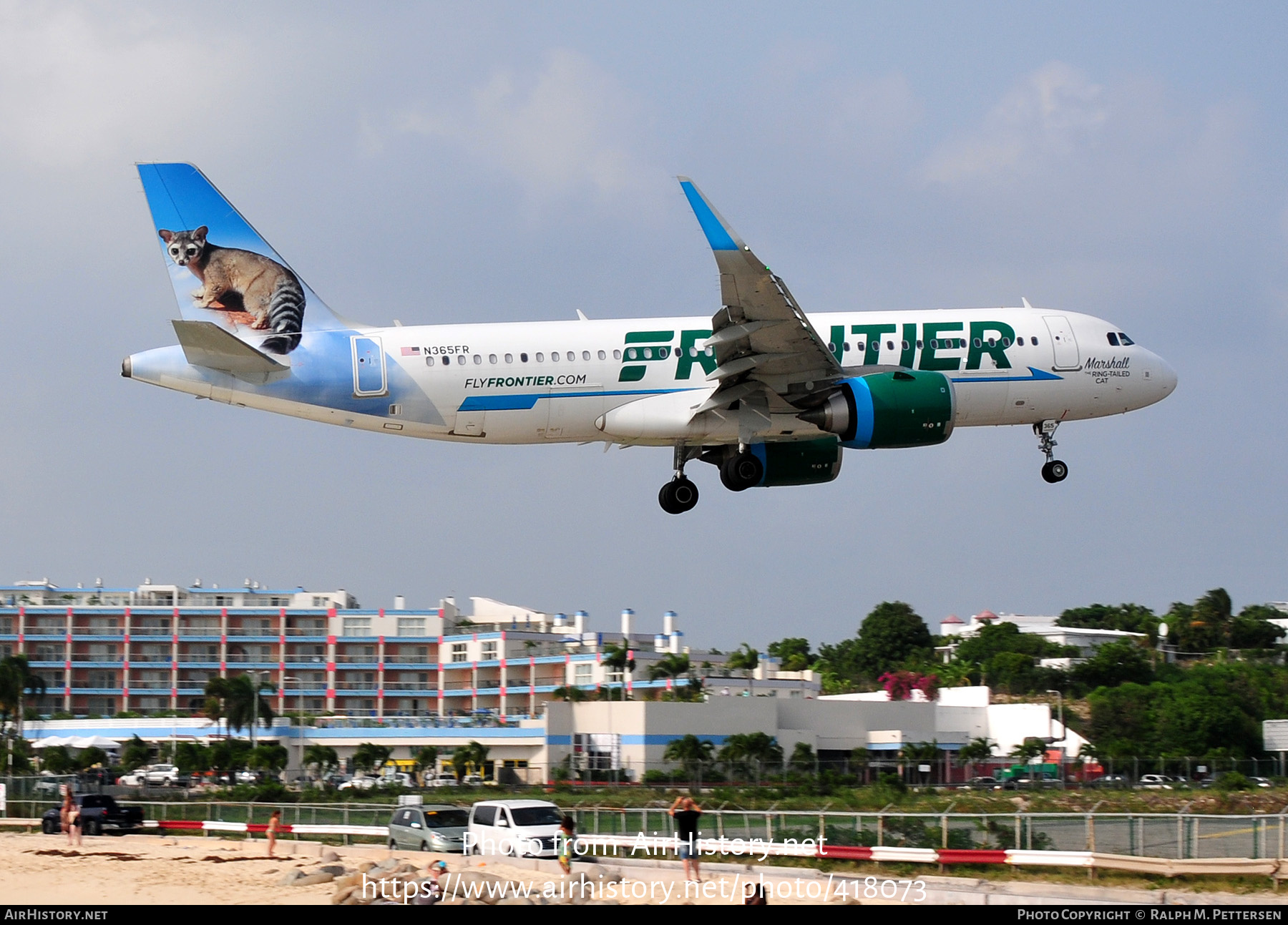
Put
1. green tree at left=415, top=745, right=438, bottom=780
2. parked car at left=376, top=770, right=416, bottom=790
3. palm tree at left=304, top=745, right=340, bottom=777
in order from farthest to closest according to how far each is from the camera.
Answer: palm tree at left=304, top=745, right=340, bottom=777 < green tree at left=415, top=745, right=438, bottom=780 < parked car at left=376, top=770, right=416, bottom=790

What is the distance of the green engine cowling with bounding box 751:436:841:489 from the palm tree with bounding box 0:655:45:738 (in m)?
70.6

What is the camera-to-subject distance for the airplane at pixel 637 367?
3494cm

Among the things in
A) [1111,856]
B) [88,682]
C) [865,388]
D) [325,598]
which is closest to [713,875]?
[1111,856]

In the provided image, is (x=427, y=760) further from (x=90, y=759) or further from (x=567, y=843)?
(x=567, y=843)

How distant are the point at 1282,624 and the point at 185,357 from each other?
552ft

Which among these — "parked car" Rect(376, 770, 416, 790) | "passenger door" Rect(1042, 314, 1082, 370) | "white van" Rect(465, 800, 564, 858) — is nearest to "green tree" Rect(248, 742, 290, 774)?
"parked car" Rect(376, 770, 416, 790)

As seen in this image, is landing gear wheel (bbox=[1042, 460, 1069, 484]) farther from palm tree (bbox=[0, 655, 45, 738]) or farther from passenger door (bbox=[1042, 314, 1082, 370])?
palm tree (bbox=[0, 655, 45, 738])

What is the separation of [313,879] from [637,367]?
1490 cm

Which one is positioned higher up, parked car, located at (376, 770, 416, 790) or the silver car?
the silver car

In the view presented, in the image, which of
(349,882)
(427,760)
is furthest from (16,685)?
(349,882)

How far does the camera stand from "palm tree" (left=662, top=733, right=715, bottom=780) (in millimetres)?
58938

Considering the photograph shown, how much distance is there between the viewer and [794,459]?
38.6 meters

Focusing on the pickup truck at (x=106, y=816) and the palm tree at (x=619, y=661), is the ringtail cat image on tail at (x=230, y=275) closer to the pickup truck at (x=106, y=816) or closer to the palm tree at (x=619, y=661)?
the pickup truck at (x=106, y=816)

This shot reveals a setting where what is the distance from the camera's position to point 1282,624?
176000mm
